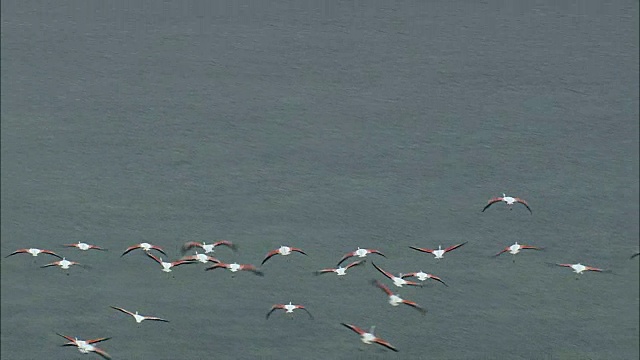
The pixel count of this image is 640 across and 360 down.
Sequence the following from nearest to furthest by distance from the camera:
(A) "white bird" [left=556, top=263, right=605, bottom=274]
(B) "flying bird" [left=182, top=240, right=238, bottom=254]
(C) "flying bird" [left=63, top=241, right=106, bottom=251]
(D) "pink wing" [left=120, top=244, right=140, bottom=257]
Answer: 1. (A) "white bird" [left=556, top=263, right=605, bottom=274]
2. (D) "pink wing" [left=120, top=244, right=140, bottom=257]
3. (B) "flying bird" [left=182, top=240, right=238, bottom=254]
4. (C) "flying bird" [left=63, top=241, right=106, bottom=251]

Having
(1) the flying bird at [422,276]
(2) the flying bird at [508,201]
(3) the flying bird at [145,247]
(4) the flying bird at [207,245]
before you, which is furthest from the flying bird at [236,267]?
(2) the flying bird at [508,201]

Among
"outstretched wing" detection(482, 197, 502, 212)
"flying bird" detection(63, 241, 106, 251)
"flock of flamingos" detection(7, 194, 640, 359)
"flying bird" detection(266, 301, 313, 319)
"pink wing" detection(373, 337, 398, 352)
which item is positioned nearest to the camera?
"pink wing" detection(373, 337, 398, 352)

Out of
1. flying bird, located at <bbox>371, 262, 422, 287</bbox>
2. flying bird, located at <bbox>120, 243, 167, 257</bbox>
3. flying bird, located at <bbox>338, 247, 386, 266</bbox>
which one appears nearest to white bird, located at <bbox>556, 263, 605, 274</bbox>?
flying bird, located at <bbox>371, 262, 422, 287</bbox>

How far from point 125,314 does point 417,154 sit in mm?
39799

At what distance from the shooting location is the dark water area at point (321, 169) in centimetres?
14000

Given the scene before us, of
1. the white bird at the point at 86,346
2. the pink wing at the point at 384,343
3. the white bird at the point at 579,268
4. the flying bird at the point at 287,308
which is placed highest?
the white bird at the point at 579,268

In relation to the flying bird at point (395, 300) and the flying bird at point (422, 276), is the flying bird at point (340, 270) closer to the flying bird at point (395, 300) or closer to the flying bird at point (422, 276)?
the flying bird at point (395, 300)

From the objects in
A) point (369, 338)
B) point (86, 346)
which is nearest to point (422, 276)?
point (369, 338)

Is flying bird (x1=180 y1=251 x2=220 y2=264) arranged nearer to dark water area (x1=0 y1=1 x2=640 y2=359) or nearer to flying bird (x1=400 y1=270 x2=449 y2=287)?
dark water area (x1=0 y1=1 x2=640 y2=359)

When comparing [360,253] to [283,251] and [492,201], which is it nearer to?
[283,251]

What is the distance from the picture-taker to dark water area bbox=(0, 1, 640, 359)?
140000mm


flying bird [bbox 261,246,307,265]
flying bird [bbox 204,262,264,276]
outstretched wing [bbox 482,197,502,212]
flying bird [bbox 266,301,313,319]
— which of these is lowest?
A: flying bird [bbox 266,301,313,319]

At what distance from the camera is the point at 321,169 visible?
163000 mm

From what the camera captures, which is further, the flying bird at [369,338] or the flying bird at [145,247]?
the flying bird at [145,247]
